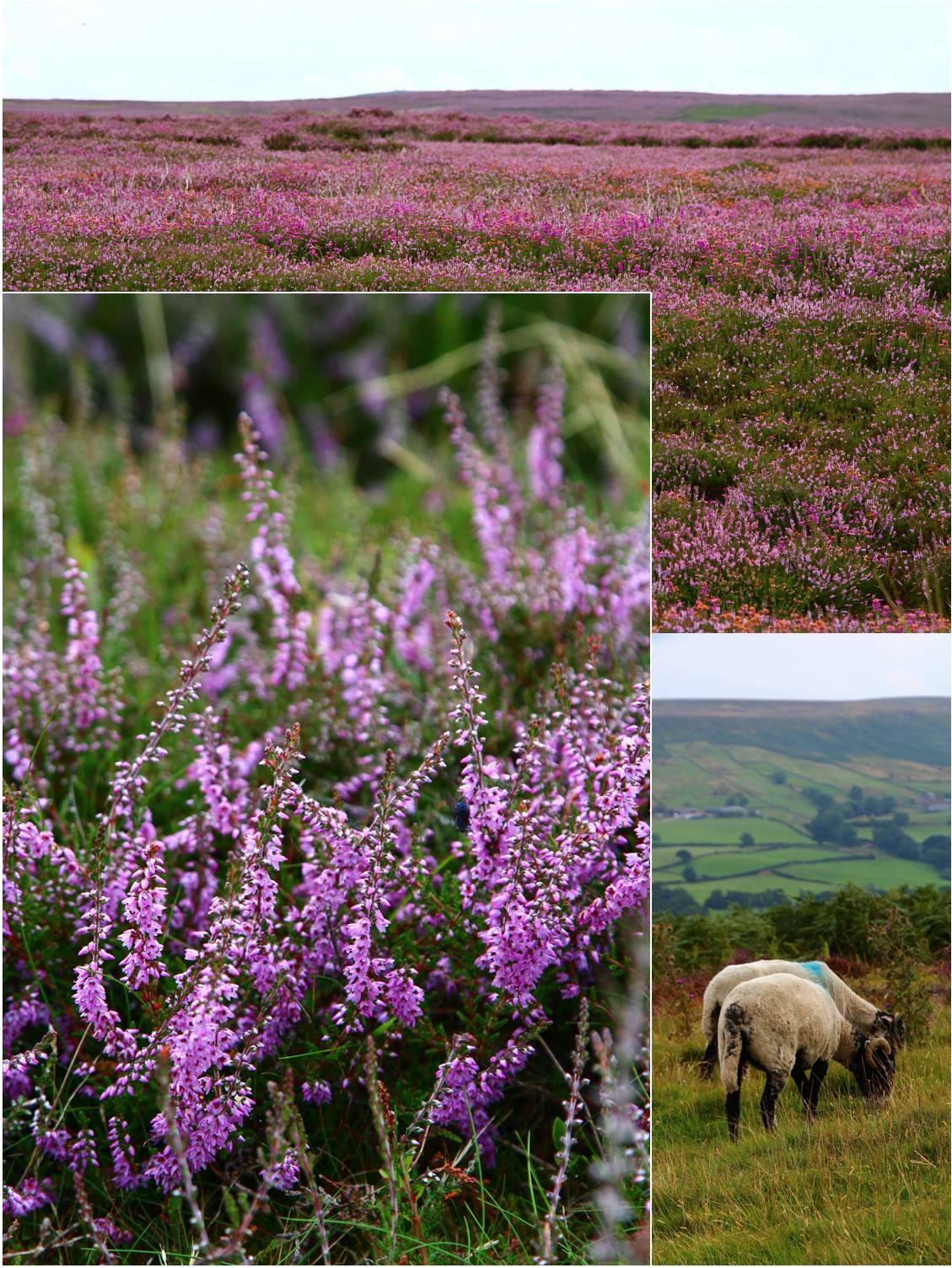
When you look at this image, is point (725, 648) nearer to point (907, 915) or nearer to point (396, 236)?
point (907, 915)

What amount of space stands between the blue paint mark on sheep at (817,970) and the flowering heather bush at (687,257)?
138cm

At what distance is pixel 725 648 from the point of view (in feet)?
15.5

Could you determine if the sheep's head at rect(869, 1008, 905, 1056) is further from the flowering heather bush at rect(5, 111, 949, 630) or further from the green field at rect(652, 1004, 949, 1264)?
the flowering heather bush at rect(5, 111, 949, 630)

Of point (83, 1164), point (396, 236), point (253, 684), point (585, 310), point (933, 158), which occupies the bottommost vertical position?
point (83, 1164)

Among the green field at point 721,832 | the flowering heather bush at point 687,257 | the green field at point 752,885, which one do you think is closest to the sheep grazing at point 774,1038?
the green field at point 752,885

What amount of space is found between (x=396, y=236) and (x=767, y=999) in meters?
3.82

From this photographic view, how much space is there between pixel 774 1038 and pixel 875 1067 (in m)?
0.47

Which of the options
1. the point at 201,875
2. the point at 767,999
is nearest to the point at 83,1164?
the point at 201,875

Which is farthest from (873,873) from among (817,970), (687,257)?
(687,257)

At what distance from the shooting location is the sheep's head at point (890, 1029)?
4.46 m

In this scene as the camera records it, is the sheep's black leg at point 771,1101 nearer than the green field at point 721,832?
Yes

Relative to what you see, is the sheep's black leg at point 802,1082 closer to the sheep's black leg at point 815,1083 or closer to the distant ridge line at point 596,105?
the sheep's black leg at point 815,1083

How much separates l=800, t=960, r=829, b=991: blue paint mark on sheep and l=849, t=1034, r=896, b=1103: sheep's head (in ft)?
0.94

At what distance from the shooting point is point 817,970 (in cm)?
443
